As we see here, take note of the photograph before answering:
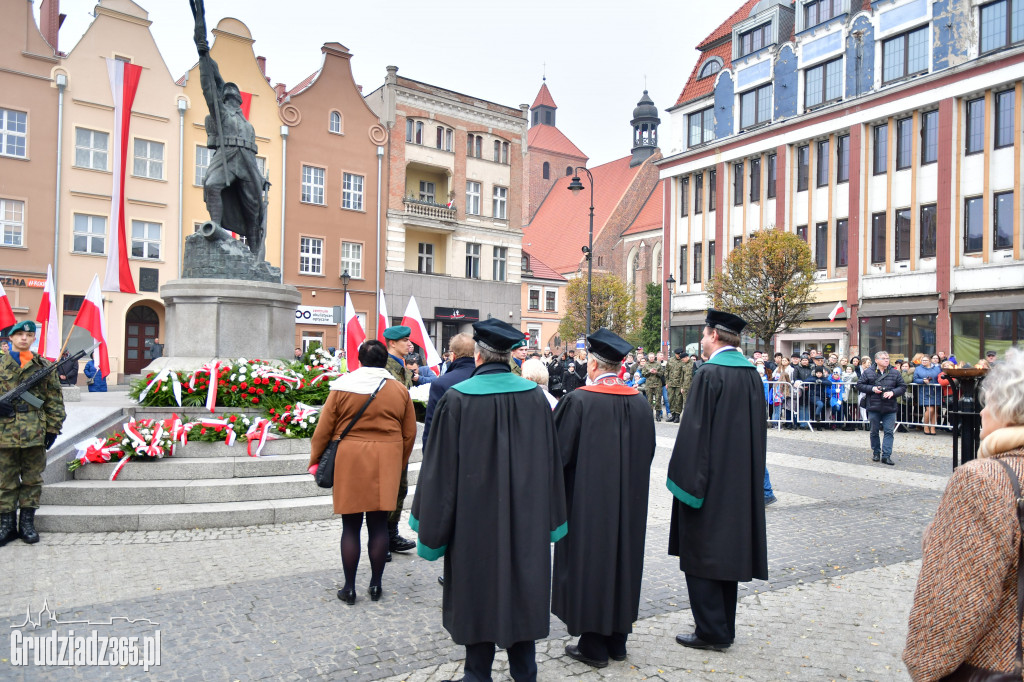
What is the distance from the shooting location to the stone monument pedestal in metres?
9.34

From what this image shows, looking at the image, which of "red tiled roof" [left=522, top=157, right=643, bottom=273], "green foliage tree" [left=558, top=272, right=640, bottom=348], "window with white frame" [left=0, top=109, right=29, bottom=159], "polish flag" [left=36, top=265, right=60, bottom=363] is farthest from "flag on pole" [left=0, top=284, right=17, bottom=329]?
"red tiled roof" [left=522, top=157, right=643, bottom=273]

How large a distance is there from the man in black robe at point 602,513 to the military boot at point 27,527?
191 inches

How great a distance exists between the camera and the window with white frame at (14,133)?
1033 inches

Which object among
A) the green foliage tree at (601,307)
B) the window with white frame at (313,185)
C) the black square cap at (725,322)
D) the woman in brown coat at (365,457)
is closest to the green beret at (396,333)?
the woman in brown coat at (365,457)

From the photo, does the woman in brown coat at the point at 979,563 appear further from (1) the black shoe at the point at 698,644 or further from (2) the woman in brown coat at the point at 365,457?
(2) the woman in brown coat at the point at 365,457

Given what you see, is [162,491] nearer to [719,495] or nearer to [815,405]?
[719,495]

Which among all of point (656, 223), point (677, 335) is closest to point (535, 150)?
point (656, 223)

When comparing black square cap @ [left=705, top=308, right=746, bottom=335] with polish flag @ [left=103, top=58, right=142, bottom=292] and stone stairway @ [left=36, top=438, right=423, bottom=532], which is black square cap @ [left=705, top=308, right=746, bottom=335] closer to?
stone stairway @ [left=36, top=438, right=423, bottom=532]

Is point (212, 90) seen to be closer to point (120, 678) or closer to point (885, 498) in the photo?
point (120, 678)

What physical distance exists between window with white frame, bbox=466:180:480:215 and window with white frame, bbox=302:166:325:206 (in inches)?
334

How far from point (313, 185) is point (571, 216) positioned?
38440 millimetres

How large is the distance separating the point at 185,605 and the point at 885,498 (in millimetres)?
8092

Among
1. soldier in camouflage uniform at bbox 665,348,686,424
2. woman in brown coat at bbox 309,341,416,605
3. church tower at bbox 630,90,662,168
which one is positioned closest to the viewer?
woman in brown coat at bbox 309,341,416,605

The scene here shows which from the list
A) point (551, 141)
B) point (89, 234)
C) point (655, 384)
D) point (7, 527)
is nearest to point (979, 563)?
point (7, 527)
